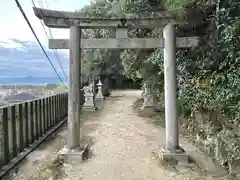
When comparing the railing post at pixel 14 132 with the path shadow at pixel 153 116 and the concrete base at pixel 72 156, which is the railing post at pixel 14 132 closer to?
the concrete base at pixel 72 156

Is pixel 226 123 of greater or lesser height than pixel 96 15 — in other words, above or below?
below

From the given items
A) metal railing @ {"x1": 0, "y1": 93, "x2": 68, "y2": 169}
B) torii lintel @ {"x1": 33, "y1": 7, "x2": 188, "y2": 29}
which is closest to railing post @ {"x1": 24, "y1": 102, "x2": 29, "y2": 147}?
metal railing @ {"x1": 0, "y1": 93, "x2": 68, "y2": 169}

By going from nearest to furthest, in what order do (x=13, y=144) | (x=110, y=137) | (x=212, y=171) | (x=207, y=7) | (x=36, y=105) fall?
1. (x=212, y=171)
2. (x=13, y=144)
3. (x=207, y=7)
4. (x=36, y=105)
5. (x=110, y=137)

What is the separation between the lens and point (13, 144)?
186 inches

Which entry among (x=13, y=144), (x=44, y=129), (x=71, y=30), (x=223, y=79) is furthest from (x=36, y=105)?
(x=223, y=79)

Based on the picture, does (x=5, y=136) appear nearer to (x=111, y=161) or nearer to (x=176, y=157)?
(x=111, y=161)

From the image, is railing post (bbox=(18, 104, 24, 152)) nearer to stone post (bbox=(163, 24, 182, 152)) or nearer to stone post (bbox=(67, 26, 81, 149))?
stone post (bbox=(67, 26, 81, 149))

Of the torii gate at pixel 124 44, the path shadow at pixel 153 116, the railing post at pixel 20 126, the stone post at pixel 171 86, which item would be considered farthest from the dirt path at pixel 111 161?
the path shadow at pixel 153 116

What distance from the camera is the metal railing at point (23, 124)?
14.2 ft

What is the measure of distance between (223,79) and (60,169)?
10.1ft

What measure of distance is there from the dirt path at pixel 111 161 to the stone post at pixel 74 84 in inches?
21.8

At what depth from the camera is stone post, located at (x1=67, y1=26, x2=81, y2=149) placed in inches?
193

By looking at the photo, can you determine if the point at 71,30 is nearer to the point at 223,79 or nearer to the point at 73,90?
the point at 73,90

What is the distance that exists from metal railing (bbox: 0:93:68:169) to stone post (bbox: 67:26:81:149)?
95 centimetres
